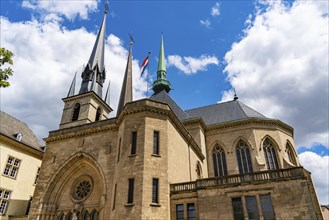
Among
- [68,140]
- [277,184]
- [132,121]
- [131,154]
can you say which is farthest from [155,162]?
[68,140]

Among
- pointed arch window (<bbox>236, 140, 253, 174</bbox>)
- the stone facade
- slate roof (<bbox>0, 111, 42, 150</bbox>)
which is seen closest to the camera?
the stone facade

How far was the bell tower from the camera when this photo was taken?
95.5 ft

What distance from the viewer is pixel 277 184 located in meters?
13.5

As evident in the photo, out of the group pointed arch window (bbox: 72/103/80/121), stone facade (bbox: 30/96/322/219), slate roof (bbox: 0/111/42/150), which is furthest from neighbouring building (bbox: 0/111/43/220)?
pointed arch window (bbox: 72/103/80/121)

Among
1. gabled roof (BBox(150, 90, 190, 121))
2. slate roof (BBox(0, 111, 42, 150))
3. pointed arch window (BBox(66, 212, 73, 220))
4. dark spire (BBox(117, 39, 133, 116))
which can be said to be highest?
dark spire (BBox(117, 39, 133, 116))

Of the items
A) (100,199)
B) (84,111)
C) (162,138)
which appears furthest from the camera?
(84,111)

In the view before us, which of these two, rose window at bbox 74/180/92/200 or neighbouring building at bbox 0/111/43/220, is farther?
neighbouring building at bbox 0/111/43/220

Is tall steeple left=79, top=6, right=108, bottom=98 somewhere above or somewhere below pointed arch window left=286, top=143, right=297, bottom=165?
above

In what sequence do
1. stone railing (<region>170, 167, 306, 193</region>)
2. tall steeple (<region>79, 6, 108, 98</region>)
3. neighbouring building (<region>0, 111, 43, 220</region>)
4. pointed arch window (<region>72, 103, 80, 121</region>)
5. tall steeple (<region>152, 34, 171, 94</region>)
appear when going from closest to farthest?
stone railing (<region>170, 167, 306, 193</region>)
neighbouring building (<region>0, 111, 43, 220</region>)
pointed arch window (<region>72, 103, 80, 121</region>)
tall steeple (<region>79, 6, 108, 98</region>)
tall steeple (<region>152, 34, 171, 94</region>)

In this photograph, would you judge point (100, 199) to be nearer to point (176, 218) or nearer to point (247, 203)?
point (176, 218)

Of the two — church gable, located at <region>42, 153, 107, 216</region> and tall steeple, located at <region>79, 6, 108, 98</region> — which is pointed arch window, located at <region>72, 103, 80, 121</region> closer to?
tall steeple, located at <region>79, 6, 108, 98</region>

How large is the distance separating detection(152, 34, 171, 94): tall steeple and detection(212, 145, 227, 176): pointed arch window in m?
15.4

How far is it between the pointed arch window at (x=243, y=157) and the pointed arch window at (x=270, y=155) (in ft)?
6.23

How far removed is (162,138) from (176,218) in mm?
5199
